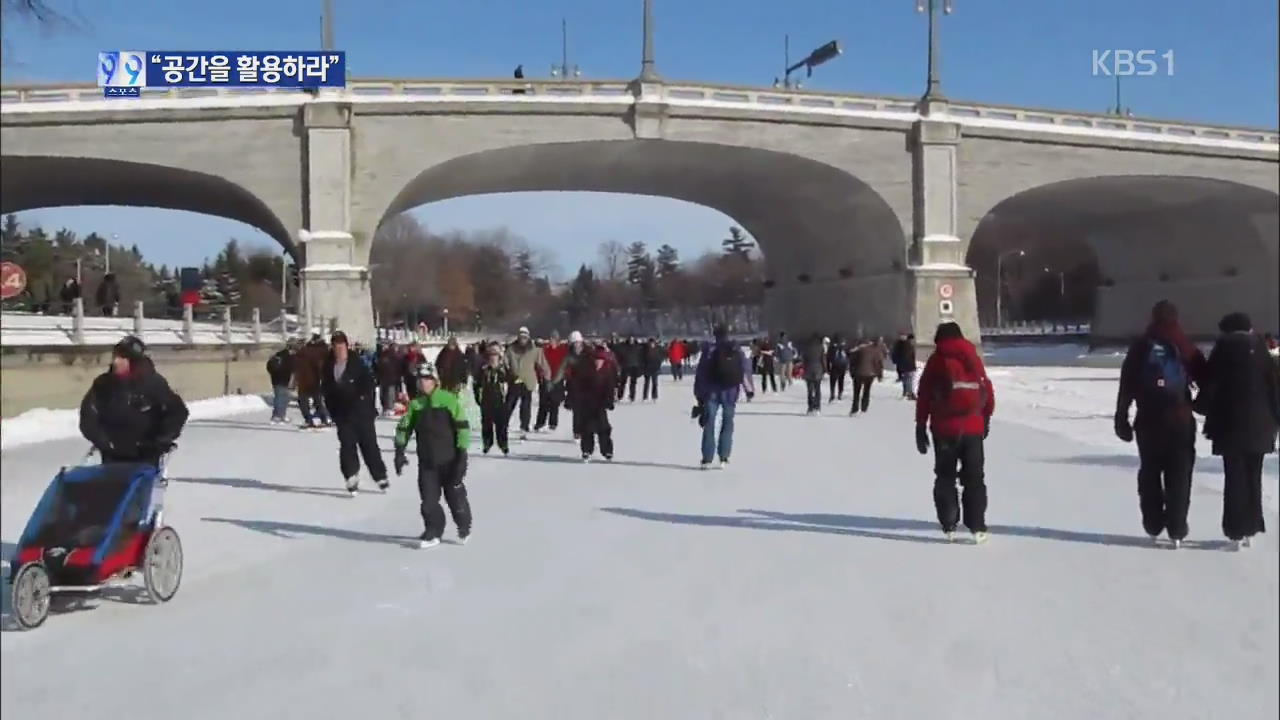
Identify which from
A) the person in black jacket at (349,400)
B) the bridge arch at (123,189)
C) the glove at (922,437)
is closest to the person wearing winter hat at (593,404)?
the glove at (922,437)

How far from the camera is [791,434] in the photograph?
12523 mm

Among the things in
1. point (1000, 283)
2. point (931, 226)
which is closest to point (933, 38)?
point (1000, 283)

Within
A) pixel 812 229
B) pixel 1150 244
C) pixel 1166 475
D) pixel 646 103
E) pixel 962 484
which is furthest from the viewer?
pixel 812 229

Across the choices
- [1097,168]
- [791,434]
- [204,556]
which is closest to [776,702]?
[204,556]

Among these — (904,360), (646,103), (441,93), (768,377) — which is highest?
(646,103)

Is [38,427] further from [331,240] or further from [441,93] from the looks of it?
[331,240]

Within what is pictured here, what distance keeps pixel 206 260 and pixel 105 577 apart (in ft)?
3.29

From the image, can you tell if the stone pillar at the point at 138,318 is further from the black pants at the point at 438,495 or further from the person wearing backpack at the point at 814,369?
the person wearing backpack at the point at 814,369

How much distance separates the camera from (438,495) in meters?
4.56

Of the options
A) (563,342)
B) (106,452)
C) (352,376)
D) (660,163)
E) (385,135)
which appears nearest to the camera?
(106,452)

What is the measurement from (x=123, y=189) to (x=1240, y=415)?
513 cm

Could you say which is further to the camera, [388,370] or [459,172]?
[459,172]

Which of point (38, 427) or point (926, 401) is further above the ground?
point (38, 427)

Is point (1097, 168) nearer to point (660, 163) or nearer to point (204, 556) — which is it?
point (660, 163)
